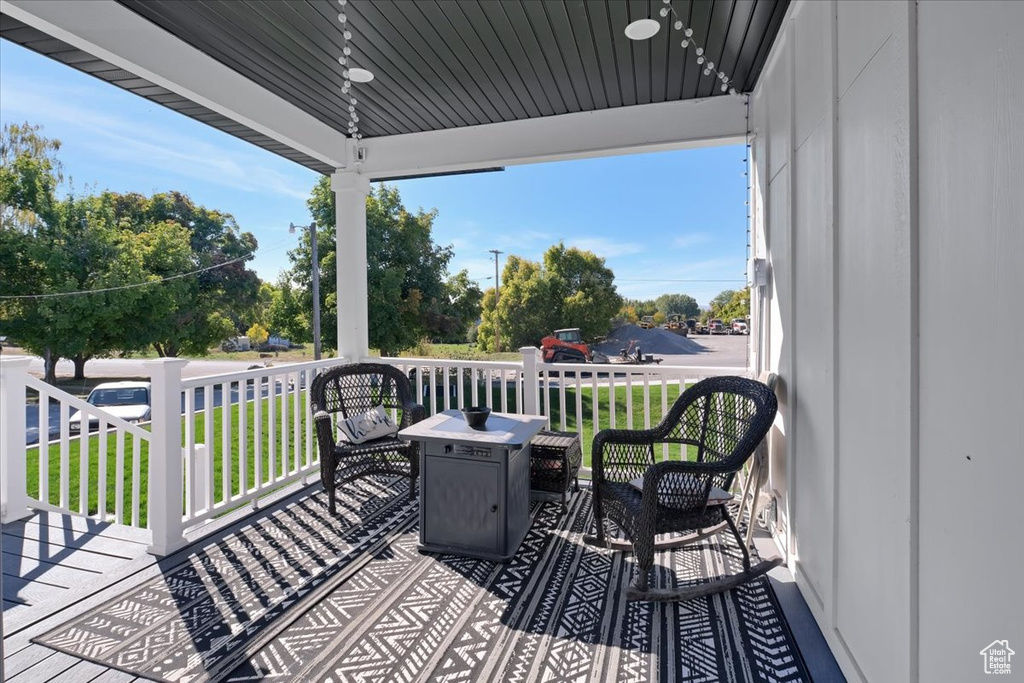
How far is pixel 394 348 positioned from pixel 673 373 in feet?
21.1

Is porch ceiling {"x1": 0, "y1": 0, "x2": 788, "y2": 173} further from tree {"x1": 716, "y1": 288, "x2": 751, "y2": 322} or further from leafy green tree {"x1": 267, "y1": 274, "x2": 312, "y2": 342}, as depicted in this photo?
leafy green tree {"x1": 267, "y1": 274, "x2": 312, "y2": 342}

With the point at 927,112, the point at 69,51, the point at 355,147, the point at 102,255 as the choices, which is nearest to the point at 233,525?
the point at 69,51

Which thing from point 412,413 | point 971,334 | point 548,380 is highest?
point 971,334

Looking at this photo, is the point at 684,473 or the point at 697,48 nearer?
the point at 684,473

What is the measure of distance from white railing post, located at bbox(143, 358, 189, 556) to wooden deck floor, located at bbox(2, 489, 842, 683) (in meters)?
0.12

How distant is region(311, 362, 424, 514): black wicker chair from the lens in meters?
3.34

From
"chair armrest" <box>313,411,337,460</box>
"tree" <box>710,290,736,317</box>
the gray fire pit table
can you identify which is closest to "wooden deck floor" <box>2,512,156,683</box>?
"chair armrest" <box>313,411,337,460</box>

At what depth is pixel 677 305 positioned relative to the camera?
6.43 metres

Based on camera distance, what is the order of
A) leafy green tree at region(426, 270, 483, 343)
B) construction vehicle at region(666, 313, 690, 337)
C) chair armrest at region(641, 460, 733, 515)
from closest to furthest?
chair armrest at region(641, 460, 733, 515), construction vehicle at region(666, 313, 690, 337), leafy green tree at region(426, 270, 483, 343)

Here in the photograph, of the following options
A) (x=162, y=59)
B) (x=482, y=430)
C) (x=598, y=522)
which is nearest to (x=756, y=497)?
(x=598, y=522)

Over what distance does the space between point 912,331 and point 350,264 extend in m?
4.41

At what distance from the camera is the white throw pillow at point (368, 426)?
141 inches

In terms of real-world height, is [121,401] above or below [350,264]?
below

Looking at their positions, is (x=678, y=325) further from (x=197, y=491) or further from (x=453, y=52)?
(x=197, y=491)
